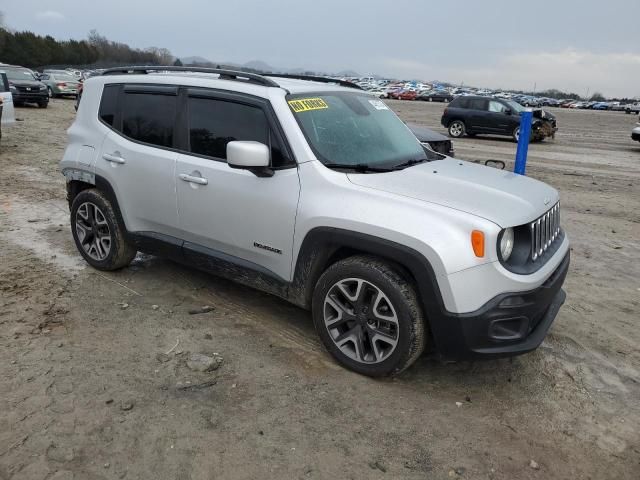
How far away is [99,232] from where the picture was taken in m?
5.00

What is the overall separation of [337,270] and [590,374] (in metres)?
1.89

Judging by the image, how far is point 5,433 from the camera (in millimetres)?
2842

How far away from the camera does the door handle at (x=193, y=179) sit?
13.1 feet

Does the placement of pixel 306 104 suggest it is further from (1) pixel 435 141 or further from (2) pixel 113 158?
(1) pixel 435 141

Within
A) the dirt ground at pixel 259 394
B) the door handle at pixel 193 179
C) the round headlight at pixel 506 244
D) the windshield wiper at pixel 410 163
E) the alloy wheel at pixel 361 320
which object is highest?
the windshield wiper at pixel 410 163

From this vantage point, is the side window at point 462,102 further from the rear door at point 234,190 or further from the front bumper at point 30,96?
→ the rear door at point 234,190

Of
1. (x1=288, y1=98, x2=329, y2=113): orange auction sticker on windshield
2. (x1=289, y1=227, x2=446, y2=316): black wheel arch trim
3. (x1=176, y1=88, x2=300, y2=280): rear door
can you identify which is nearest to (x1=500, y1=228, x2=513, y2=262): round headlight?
(x1=289, y1=227, x2=446, y2=316): black wheel arch trim

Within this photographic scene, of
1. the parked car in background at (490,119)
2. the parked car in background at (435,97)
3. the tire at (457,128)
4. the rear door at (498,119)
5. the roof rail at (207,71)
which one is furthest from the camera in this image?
the parked car in background at (435,97)

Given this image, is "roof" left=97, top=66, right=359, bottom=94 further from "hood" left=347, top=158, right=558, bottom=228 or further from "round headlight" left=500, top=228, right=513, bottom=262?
"round headlight" left=500, top=228, right=513, bottom=262

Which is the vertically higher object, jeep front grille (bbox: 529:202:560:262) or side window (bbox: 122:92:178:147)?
side window (bbox: 122:92:178:147)

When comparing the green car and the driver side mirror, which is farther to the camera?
the green car

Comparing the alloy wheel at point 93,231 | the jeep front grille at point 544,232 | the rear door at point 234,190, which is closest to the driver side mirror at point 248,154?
the rear door at point 234,190

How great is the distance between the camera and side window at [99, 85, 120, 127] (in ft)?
15.6

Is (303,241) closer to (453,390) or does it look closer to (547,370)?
(453,390)
